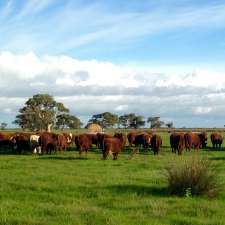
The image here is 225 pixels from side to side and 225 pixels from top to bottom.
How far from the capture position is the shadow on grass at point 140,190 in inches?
585

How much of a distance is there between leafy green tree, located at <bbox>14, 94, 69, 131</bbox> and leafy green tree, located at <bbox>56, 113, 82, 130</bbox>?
3.00 m

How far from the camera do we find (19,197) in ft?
46.1

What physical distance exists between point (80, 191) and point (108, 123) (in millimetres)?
110141

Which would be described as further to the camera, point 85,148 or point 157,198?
point 85,148

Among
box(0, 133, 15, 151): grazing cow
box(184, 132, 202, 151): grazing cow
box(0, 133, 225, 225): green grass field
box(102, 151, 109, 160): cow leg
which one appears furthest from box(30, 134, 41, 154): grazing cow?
box(0, 133, 225, 225): green grass field

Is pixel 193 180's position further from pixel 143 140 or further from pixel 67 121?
pixel 67 121

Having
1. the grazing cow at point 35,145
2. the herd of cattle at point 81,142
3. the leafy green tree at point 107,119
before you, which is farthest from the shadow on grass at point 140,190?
the leafy green tree at point 107,119

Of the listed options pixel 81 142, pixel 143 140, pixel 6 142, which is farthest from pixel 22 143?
pixel 143 140

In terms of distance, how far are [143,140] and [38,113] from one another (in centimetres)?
5112

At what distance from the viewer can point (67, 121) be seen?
10281cm

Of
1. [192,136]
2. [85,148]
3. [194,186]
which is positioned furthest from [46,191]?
[192,136]

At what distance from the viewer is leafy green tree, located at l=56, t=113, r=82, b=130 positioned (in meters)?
99.7

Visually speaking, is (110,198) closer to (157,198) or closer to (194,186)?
(157,198)

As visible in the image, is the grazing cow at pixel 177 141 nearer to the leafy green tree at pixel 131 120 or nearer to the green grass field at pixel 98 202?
the green grass field at pixel 98 202
